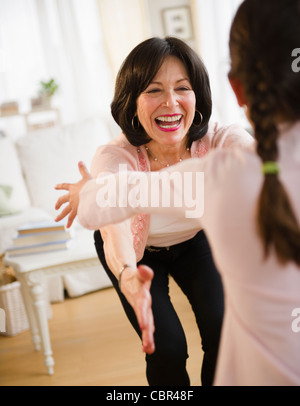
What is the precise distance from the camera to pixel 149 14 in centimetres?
444

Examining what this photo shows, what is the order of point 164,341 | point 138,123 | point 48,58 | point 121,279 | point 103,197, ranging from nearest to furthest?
point 103,197 < point 121,279 < point 164,341 < point 138,123 < point 48,58

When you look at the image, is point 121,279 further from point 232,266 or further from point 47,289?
point 47,289

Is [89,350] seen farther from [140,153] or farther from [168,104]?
[168,104]

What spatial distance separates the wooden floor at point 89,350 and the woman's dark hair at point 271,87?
128 centimetres

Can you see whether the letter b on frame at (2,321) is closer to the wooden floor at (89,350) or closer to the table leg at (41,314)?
the wooden floor at (89,350)

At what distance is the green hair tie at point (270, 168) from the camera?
1.98 ft

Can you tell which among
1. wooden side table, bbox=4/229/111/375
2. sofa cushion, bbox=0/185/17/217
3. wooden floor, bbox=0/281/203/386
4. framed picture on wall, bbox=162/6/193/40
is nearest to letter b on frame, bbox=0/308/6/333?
wooden floor, bbox=0/281/203/386

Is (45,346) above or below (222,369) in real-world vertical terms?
below

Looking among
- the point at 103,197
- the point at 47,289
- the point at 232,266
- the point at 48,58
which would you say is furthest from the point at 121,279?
the point at 48,58

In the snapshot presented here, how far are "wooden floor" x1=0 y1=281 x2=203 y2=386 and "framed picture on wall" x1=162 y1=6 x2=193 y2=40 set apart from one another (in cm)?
277

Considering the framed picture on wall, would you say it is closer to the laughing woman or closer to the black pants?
the laughing woman

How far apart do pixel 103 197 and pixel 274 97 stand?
1.10 ft

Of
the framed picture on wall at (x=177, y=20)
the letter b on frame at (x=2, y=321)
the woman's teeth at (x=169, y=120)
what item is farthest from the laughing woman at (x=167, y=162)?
the framed picture on wall at (x=177, y=20)

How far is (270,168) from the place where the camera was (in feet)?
1.98
